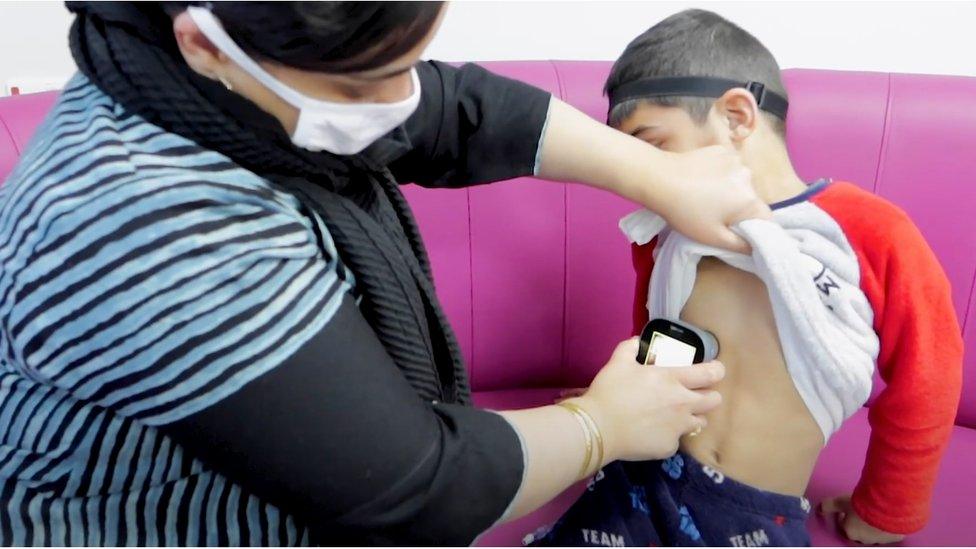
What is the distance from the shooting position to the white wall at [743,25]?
4.30ft

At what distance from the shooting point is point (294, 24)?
45 centimetres

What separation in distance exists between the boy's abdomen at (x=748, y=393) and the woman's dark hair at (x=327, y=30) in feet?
1.72

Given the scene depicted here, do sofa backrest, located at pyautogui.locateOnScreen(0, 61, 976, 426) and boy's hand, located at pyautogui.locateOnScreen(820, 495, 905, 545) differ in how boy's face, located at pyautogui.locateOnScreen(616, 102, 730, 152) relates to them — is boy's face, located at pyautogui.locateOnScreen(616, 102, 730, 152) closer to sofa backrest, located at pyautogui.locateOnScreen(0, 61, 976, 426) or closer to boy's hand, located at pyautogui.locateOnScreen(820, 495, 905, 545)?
sofa backrest, located at pyautogui.locateOnScreen(0, 61, 976, 426)

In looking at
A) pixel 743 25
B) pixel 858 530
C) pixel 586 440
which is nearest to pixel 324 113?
pixel 586 440

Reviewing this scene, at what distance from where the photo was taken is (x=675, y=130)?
90 cm

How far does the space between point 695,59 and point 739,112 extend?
86mm

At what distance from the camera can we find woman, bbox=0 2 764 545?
Answer: 0.48 m

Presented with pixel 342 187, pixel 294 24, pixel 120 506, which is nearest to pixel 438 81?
pixel 342 187

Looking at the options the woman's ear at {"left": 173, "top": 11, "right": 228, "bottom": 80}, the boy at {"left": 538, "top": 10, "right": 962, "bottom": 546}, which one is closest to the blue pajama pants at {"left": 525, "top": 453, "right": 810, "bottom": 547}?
the boy at {"left": 538, "top": 10, "right": 962, "bottom": 546}

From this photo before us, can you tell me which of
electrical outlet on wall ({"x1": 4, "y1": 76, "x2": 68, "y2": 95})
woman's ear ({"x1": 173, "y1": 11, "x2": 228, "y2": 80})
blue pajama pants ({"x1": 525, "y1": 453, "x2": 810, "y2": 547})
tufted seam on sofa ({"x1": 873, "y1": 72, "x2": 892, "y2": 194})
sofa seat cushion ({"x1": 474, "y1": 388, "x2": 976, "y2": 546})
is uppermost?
woman's ear ({"x1": 173, "y1": 11, "x2": 228, "y2": 80})

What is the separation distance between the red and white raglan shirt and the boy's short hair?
15 centimetres

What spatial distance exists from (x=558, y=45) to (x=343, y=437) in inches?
40.5

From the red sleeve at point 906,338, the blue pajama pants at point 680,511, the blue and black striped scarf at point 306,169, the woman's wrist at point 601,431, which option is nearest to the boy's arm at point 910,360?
the red sleeve at point 906,338

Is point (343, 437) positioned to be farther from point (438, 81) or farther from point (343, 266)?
point (438, 81)
